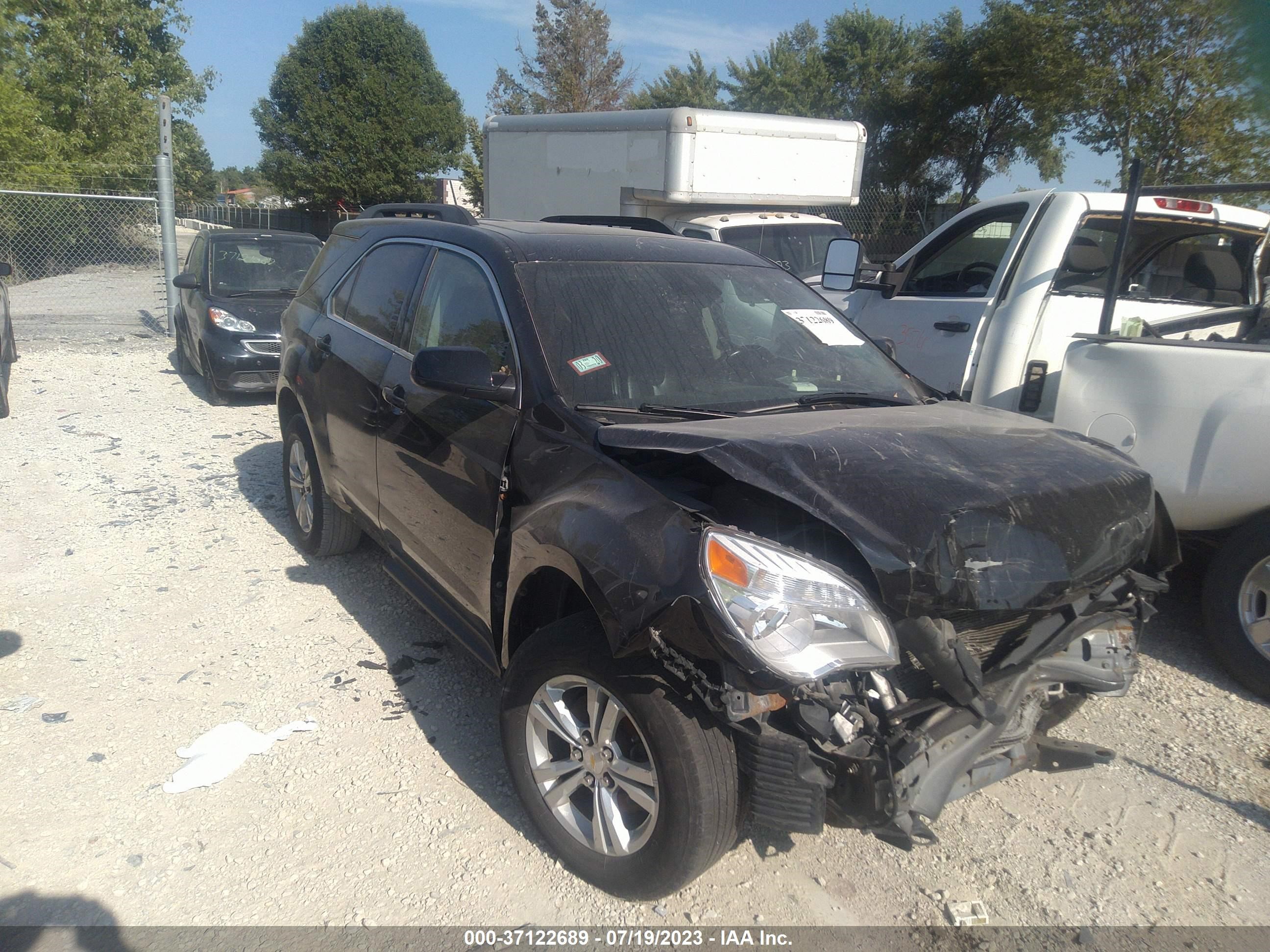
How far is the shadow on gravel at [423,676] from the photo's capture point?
3383 millimetres

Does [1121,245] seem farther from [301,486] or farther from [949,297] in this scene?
[301,486]

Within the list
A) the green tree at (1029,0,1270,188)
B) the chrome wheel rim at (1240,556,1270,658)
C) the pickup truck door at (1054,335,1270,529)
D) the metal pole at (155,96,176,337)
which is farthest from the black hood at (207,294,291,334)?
the green tree at (1029,0,1270,188)

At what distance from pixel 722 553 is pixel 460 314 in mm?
1878

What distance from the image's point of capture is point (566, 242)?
373 cm

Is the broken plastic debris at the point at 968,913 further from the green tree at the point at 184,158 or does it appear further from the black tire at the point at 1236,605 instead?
the green tree at the point at 184,158

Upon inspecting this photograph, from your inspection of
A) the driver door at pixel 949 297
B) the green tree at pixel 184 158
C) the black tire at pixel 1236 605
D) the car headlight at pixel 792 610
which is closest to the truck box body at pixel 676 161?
the driver door at pixel 949 297

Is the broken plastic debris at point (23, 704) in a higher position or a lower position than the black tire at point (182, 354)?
lower

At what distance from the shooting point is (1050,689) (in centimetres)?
292

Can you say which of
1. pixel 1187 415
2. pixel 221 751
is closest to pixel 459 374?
pixel 221 751

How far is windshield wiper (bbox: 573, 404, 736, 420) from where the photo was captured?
303 cm

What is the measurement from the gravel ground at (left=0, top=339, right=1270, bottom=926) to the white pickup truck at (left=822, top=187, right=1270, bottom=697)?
806mm

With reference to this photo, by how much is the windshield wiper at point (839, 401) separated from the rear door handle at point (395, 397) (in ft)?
4.93

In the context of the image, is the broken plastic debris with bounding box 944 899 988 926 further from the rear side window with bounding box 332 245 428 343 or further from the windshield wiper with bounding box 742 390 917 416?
the rear side window with bounding box 332 245 428 343

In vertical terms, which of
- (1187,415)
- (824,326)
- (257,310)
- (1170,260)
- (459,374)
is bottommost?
(257,310)
